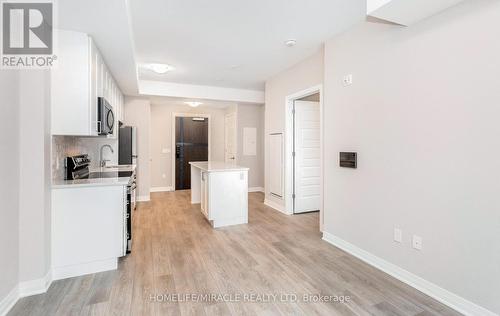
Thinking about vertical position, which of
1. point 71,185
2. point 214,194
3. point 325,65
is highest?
point 325,65

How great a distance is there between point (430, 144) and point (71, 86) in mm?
3309

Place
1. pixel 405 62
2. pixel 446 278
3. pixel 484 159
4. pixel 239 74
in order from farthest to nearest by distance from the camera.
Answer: pixel 239 74
pixel 405 62
pixel 446 278
pixel 484 159

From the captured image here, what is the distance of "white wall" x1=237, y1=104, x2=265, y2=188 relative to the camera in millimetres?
6602

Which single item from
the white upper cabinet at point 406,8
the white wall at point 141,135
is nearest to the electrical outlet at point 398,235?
the white upper cabinet at point 406,8

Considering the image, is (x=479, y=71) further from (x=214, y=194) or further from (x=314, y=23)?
(x=214, y=194)

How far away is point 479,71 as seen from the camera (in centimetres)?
177

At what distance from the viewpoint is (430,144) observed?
2.08 metres

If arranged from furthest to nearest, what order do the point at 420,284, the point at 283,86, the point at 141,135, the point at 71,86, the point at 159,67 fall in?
1. the point at 141,135
2. the point at 283,86
3. the point at 159,67
4. the point at 71,86
5. the point at 420,284

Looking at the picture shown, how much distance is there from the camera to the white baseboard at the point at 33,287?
6.60 ft

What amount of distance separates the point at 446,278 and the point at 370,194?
0.92m

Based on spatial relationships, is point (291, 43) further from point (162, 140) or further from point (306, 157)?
point (162, 140)

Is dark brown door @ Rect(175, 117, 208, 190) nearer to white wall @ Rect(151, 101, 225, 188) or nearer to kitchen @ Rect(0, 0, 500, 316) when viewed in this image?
white wall @ Rect(151, 101, 225, 188)

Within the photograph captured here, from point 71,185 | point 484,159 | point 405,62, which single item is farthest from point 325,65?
point 71,185

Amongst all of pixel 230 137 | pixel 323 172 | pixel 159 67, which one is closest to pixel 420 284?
pixel 323 172
